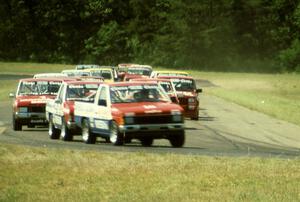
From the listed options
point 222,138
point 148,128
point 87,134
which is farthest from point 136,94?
point 222,138

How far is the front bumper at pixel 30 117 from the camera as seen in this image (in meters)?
31.1

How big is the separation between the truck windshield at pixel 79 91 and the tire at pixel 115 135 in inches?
129

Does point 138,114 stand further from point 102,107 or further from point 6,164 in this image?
point 6,164

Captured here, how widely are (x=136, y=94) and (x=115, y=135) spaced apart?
1.21 meters

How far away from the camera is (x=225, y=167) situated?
18203mm

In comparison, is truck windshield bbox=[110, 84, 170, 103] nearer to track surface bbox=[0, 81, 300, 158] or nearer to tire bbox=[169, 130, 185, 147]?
tire bbox=[169, 130, 185, 147]

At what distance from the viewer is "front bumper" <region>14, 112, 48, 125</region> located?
102ft

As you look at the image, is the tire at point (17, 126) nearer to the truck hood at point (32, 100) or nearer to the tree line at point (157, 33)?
the truck hood at point (32, 100)

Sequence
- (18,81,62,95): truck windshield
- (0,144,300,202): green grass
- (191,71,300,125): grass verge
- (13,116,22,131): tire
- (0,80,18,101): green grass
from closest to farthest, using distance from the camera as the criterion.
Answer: (0,144,300,202): green grass, (13,116,22,131): tire, (18,81,62,95): truck windshield, (191,71,300,125): grass verge, (0,80,18,101): green grass

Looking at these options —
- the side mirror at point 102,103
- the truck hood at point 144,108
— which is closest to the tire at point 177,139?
the truck hood at point 144,108

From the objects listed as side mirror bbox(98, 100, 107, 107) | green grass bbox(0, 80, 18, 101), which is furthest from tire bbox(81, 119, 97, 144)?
green grass bbox(0, 80, 18, 101)

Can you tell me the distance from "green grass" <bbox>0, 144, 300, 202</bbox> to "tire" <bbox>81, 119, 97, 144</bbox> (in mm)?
3895

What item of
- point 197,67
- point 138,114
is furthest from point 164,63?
point 138,114

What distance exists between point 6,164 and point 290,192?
648cm
